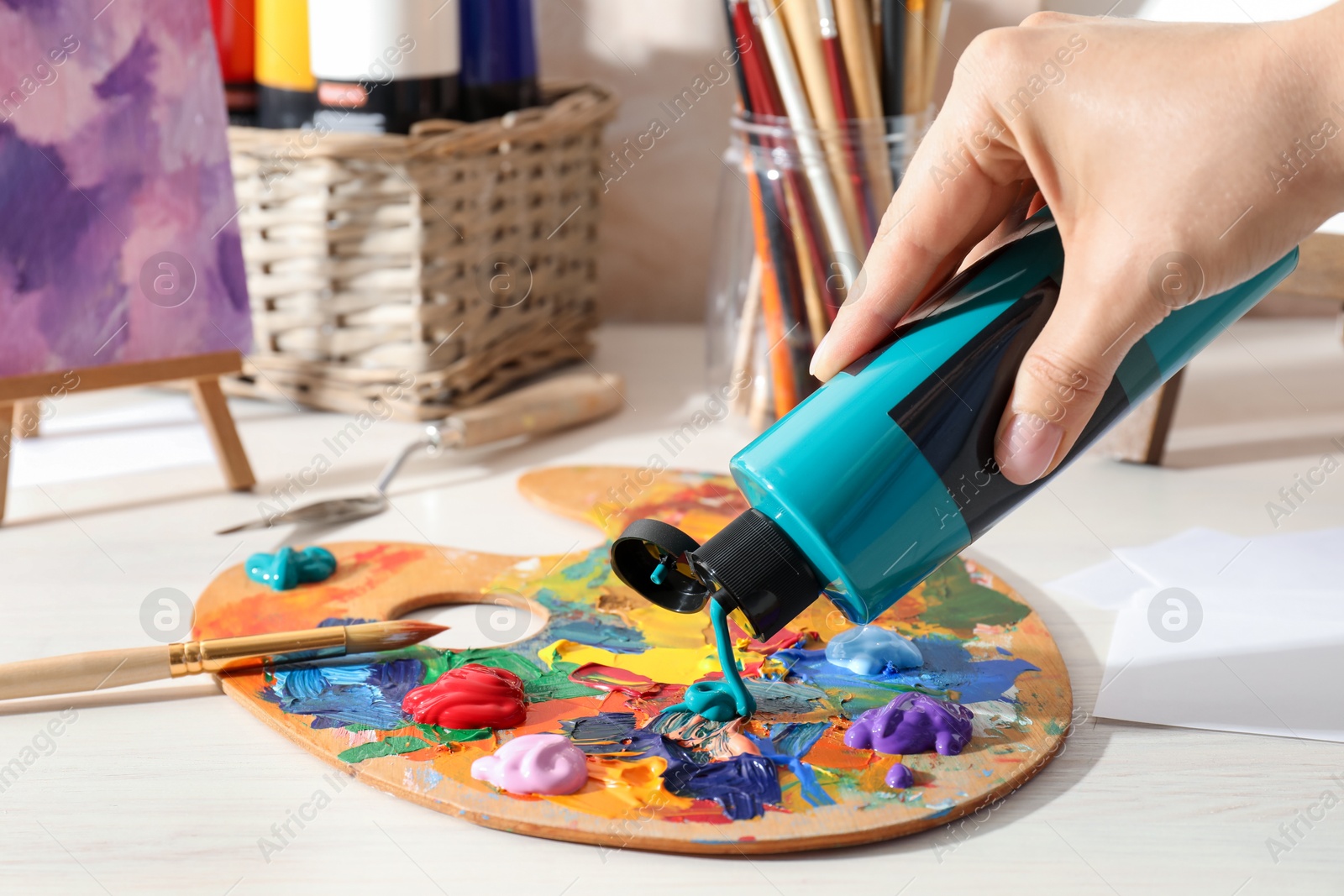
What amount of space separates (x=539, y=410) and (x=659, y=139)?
0.32 m

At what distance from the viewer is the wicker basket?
736 millimetres

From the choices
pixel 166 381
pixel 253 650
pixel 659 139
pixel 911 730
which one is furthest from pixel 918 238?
pixel 659 139

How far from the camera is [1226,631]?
1.80ft

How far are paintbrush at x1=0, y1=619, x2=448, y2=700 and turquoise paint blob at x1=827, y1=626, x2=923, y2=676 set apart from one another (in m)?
0.17

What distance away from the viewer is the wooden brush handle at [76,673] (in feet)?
1.53

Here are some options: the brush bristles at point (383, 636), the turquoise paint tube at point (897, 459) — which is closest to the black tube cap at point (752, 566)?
the turquoise paint tube at point (897, 459)

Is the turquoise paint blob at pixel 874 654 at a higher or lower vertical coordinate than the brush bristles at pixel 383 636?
lower

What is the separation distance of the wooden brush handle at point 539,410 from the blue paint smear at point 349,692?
0.26 m

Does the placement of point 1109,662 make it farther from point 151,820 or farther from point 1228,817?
point 151,820

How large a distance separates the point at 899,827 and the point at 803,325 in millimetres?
378

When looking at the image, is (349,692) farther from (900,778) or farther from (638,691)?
(900,778)

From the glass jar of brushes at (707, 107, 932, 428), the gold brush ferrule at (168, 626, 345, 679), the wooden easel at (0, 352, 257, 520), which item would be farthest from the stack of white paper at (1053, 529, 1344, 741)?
the wooden easel at (0, 352, 257, 520)

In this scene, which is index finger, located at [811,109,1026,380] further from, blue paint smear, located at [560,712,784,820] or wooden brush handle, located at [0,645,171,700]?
wooden brush handle, located at [0,645,171,700]

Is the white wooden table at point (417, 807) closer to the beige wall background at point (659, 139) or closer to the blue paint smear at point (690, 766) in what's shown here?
the blue paint smear at point (690, 766)
